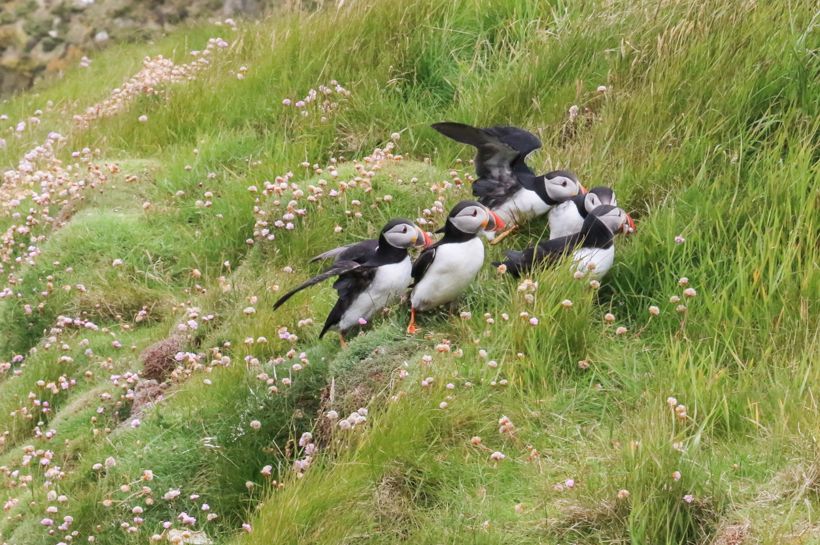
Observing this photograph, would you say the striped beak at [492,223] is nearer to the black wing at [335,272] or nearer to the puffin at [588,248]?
the puffin at [588,248]

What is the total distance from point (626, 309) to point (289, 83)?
436 centimetres

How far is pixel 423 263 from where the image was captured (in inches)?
234

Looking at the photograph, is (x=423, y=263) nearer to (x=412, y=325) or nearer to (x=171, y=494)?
(x=412, y=325)

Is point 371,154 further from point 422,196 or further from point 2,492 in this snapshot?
point 2,492

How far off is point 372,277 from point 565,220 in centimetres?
112

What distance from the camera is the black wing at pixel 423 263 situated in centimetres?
591

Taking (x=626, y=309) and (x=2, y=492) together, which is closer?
(x=626, y=309)

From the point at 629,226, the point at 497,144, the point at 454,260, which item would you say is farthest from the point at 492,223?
the point at 497,144

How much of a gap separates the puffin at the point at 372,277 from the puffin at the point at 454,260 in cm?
15

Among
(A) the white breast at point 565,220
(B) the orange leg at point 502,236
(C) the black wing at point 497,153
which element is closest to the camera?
(A) the white breast at point 565,220

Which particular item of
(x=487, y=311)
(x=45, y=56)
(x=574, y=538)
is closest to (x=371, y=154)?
(x=487, y=311)

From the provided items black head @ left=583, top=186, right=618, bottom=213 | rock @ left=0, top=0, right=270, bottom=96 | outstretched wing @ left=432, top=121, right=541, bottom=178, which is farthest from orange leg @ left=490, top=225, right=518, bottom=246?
rock @ left=0, top=0, right=270, bottom=96

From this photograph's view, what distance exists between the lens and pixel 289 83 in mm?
9375

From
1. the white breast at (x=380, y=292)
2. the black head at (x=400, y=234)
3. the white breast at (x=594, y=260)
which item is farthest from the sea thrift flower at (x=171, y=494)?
the white breast at (x=594, y=260)
